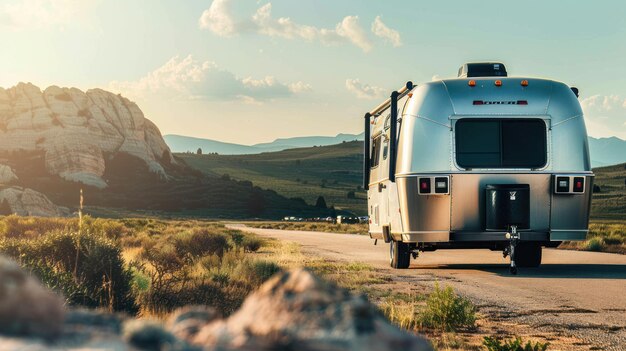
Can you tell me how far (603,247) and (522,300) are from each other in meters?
15.8

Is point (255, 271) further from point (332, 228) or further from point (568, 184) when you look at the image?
point (332, 228)

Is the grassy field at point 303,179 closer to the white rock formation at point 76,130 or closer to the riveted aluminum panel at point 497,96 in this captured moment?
the white rock formation at point 76,130

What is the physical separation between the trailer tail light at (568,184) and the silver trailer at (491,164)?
18mm

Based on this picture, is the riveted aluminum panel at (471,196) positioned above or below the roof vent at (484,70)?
below

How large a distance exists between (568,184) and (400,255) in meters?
3.93

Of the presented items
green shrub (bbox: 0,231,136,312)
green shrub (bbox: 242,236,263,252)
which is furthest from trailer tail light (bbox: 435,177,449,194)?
green shrub (bbox: 242,236,263,252)

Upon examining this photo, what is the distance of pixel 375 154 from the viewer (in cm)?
1825

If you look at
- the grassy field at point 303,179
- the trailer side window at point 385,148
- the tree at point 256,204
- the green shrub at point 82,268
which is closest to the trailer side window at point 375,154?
the trailer side window at point 385,148

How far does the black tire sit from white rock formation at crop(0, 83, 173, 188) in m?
100

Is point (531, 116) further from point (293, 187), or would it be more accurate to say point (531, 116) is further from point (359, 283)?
point (293, 187)

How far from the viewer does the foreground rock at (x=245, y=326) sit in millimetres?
1584

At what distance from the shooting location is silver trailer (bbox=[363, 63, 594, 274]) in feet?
47.8

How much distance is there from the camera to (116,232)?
33.2m

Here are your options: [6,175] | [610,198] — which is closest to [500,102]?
[610,198]
